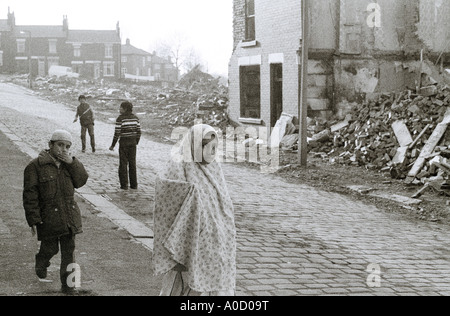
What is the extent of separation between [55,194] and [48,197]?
0.07 m

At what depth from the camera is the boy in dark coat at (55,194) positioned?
216 inches

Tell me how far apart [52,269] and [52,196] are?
4.24 ft

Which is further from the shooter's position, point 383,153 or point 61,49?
point 61,49

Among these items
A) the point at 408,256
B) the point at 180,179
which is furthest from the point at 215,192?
the point at 408,256

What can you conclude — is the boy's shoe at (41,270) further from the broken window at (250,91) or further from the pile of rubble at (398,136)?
the broken window at (250,91)

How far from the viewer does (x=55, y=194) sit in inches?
219

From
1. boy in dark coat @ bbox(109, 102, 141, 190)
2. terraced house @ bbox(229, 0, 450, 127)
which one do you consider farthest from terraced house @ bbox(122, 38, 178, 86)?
boy in dark coat @ bbox(109, 102, 141, 190)

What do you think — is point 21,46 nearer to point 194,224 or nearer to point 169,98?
point 169,98

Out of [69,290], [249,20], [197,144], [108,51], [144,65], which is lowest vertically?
[69,290]

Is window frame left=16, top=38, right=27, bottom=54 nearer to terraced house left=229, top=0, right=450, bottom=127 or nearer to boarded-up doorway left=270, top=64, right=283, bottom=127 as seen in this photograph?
terraced house left=229, top=0, right=450, bottom=127

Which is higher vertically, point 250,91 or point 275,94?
point 250,91

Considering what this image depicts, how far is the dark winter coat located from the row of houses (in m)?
77.3

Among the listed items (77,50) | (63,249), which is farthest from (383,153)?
(77,50)

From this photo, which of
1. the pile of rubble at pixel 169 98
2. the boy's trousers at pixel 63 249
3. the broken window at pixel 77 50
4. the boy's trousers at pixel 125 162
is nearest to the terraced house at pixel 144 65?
the broken window at pixel 77 50
